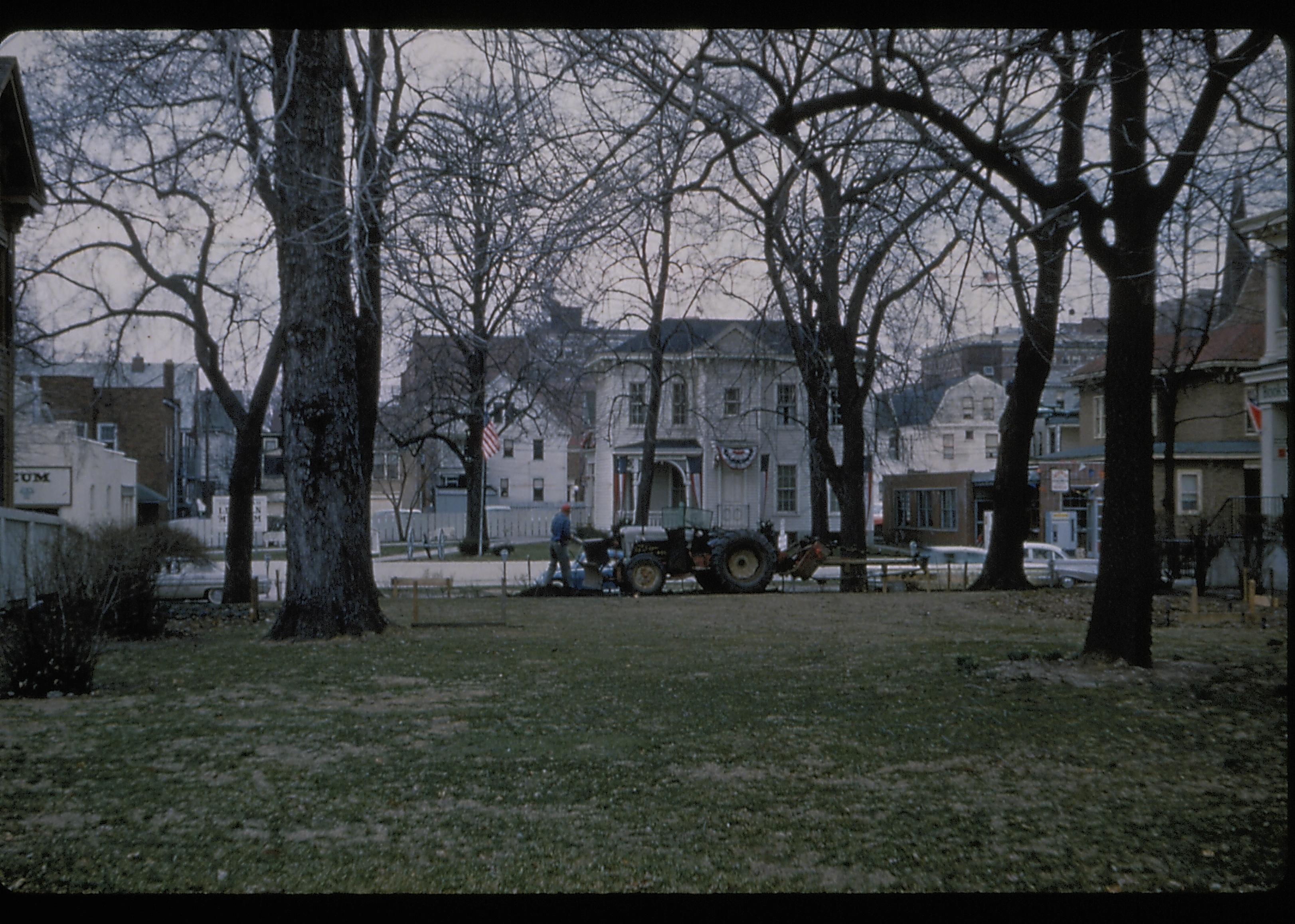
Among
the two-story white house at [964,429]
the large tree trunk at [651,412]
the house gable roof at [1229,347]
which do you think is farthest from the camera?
the two-story white house at [964,429]

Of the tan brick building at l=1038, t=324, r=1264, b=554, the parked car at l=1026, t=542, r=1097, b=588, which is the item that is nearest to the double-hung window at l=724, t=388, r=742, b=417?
the tan brick building at l=1038, t=324, r=1264, b=554

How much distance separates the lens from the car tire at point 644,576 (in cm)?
1981

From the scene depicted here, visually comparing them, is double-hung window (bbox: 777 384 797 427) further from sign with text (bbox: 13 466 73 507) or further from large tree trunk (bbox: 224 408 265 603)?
sign with text (bbox: 13 466 73 507)

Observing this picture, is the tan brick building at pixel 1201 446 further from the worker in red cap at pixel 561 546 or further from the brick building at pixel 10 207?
the brick building at pixel 10 207

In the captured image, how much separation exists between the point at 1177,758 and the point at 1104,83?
201 inches

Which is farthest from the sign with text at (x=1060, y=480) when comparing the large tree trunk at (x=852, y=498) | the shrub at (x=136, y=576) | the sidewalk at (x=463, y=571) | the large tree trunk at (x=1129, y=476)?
the shrub at (x=136, y=576)

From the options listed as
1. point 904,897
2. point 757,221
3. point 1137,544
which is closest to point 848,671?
point 1137,544

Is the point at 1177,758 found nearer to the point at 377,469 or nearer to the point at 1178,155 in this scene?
the point at 1178,155

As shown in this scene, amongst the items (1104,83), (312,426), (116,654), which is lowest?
(116,654)

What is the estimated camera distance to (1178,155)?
8.51m

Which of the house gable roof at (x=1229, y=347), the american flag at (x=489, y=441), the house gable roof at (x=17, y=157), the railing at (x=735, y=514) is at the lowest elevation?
the railing at (x=735, y=514)

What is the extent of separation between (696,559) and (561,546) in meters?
2.52

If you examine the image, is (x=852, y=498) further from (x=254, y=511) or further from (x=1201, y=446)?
(x=1201, y=446)

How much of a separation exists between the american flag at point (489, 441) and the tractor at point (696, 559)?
4408 mm
